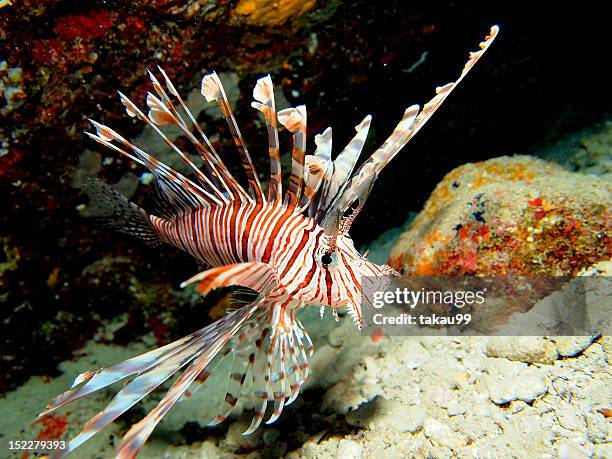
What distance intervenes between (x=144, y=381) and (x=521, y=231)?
2.86 metres

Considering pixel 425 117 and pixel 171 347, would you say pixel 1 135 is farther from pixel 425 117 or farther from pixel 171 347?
pixel 425 117

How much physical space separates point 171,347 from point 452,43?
4941 mm

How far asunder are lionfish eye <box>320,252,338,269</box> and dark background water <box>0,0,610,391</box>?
89.7 inches

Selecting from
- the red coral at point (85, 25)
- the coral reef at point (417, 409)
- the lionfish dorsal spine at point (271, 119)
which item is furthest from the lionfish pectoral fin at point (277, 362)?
the red coral at point (85, 25)

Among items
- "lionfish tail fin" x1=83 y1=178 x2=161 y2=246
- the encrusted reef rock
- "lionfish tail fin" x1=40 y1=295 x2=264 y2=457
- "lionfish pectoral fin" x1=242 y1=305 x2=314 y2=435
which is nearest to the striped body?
"lionfish pectoral fin" x1=242 y1=305 x2=314 y2=435

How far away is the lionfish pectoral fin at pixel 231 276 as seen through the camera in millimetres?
1435

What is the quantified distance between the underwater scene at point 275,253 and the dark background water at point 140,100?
2cm

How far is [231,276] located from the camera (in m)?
1.61

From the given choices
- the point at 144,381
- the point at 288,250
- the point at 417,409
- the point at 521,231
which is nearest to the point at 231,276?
the point at 144,381

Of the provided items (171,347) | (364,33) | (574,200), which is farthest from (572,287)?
(364,33)

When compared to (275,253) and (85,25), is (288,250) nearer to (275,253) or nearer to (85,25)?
(275,253)

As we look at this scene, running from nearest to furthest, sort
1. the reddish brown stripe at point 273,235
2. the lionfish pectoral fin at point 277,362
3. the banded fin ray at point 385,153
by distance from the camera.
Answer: the banded fin ray at point 385,153
the lionfish pectoral fin at point 277,362
the reddish brown stripe at point 273,235

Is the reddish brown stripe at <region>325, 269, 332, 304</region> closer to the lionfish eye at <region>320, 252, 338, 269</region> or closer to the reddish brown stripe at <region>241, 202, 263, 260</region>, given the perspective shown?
the lionfish eye at <region>320, 252, 338, 269</region>

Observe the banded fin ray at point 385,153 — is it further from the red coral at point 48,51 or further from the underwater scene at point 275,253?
the red coral at point 48,51
